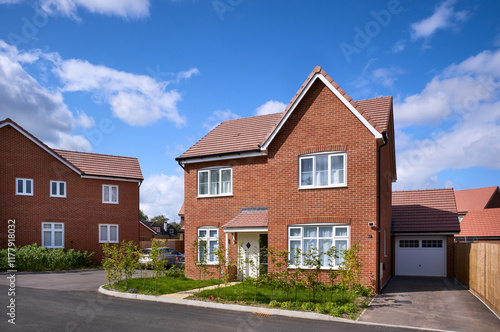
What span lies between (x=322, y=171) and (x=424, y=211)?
9.52m

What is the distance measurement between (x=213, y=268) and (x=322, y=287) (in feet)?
20.0

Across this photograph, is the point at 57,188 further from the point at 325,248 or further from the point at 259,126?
the point at 325,248

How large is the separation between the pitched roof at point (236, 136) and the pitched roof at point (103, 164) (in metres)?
11.6

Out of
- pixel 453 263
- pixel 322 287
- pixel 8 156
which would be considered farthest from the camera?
pixel 8 156

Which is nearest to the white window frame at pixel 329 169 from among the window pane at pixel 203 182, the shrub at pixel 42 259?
the window pane at pixel 203 182

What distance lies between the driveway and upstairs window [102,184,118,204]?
68.4 feet

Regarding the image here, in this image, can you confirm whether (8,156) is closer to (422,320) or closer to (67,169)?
(67,169)

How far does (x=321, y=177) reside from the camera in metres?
16.8

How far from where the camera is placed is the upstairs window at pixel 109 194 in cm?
3084

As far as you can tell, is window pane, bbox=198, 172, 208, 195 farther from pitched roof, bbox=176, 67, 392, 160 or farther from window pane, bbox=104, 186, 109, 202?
window pane, bbox=104, 186, 109, 202

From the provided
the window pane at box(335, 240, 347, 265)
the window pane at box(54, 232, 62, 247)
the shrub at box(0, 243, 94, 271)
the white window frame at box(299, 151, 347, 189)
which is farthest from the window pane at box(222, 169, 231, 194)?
the window pane at box(54, 232, 62, 247)

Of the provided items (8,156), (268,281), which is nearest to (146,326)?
(268,281)

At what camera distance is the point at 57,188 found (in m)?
28.6

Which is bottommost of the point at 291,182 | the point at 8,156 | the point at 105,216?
the point at 105,216
